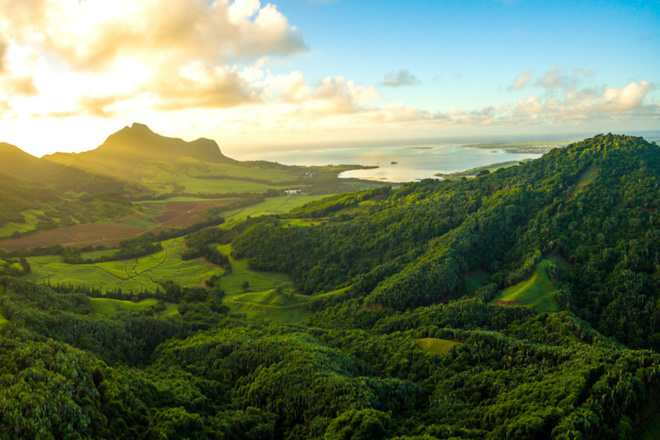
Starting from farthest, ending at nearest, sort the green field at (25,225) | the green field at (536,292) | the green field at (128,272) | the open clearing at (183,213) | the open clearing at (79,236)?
the open clearing at (183,213) < the green field at (25,225) < the open clearing at (79,236) < the green field at (128,272) < the green field at (536,292)

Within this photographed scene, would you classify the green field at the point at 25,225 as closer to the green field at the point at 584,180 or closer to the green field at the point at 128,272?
the green field at the point at 128,272

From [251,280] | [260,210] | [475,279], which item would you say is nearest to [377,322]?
[475,279]

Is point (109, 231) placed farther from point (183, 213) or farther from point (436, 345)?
point (436, 345)

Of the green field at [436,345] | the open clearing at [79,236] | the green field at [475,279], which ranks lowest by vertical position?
the green field at [436,345]

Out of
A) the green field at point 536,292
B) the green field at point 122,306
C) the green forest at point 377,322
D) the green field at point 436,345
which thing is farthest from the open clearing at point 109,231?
the green field at point 536,292

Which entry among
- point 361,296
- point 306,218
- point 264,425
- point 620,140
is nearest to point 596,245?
point 361,296

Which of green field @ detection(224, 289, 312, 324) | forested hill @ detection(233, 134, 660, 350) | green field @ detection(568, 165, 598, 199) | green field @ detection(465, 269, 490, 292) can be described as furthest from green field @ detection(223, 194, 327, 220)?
green field @ detection(568, 165, 598, 199)

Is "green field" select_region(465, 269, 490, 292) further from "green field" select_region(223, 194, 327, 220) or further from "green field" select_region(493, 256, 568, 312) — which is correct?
"green field" select_region(223, 194, 327, 220)
